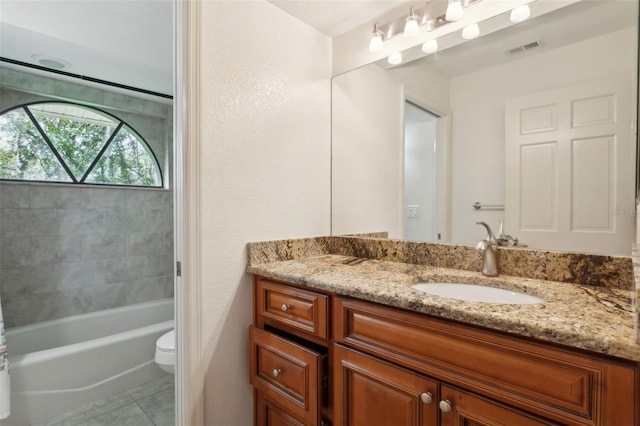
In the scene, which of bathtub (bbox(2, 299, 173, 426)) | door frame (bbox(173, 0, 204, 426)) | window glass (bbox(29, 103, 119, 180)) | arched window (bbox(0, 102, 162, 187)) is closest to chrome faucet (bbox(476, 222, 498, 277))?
door frame (bbox(173, 0, 204, 426))

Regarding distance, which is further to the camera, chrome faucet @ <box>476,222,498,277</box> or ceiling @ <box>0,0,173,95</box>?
ceiling @ <box>0,0,173,95</box>

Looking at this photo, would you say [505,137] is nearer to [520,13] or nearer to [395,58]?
[520,13]

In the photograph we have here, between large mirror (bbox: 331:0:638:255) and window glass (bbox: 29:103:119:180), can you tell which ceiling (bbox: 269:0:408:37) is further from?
window glass (bbox: 29:103:119:180)

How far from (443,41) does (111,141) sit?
2795 mm

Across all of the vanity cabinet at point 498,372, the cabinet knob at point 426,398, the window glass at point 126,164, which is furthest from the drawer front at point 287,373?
the window glass at point 126,164

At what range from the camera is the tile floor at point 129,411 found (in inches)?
70.4

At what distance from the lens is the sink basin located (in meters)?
1.07

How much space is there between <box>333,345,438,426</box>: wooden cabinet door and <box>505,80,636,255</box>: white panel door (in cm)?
74

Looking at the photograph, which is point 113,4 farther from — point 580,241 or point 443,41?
point 580,241

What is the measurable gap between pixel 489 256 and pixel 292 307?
778mm

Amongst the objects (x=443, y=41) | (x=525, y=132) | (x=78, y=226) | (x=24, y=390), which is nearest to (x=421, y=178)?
(x=525, y=132)

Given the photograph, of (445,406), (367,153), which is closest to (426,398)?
(445,406)

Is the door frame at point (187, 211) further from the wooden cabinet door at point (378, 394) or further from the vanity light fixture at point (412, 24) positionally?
the vanity light fixture at point (412, 24)

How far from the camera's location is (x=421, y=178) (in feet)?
5.14
